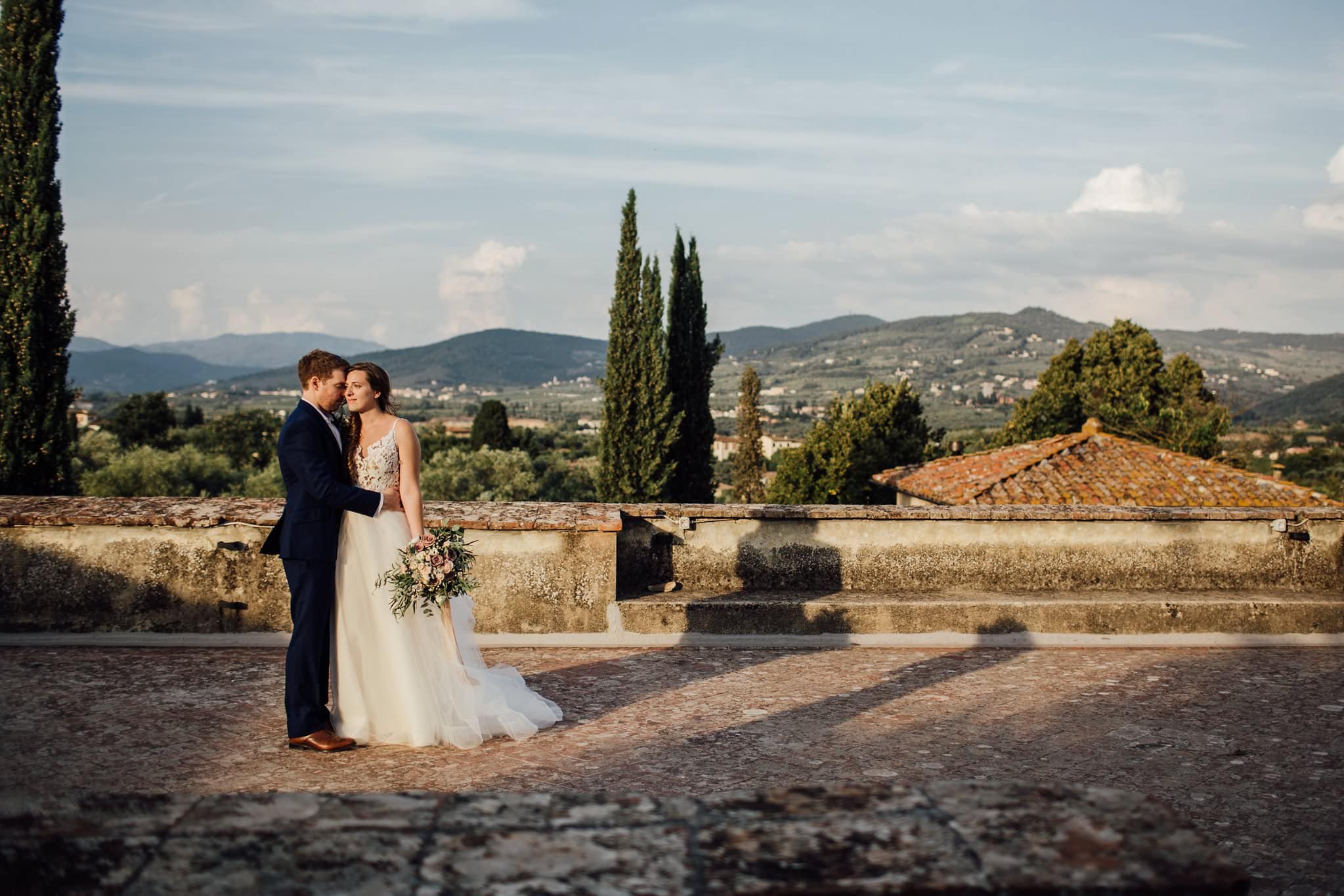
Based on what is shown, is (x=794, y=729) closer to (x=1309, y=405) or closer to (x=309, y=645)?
(x=309, y=645)

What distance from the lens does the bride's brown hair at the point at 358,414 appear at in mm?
6203

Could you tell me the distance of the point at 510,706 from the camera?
615 centimetres

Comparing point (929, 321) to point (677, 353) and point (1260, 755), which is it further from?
point (1260, 755)

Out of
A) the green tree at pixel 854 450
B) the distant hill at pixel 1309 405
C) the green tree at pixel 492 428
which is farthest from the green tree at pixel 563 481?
the distant hill at pixel 1309 405

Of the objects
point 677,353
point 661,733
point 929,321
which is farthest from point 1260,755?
point 929,321

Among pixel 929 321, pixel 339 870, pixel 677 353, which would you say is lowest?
pixel 339 870

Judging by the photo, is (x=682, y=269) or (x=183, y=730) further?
(x=682, y=269)

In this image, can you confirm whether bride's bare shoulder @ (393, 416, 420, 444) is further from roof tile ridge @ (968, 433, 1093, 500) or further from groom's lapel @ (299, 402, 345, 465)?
roof tile ridge @ (968, 433, 1093, 500)

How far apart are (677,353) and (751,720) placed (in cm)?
3264

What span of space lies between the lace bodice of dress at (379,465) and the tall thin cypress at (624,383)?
95.0 ft

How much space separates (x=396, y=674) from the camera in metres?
5.95

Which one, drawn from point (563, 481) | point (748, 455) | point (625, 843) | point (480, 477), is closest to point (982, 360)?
point (748, 455)

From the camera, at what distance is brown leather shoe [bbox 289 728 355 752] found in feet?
A: 18.6

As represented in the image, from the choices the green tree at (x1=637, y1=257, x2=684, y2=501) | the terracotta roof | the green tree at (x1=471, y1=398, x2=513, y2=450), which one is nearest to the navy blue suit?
the terracotta roof
